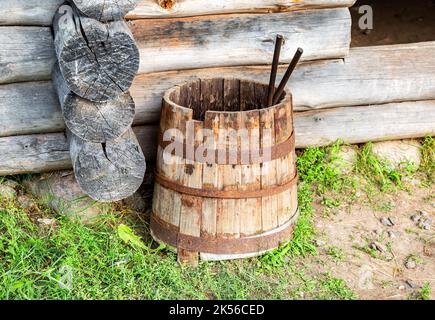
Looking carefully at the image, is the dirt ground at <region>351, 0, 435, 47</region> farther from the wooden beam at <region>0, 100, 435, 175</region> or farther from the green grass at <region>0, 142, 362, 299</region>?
the green grass at <region>0, 142, 362, 299</region>

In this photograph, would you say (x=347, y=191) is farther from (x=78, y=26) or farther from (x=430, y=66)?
(x=78, y=26)

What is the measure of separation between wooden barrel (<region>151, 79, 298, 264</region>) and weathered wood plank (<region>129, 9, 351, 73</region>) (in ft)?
0.98

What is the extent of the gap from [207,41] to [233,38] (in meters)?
0.17

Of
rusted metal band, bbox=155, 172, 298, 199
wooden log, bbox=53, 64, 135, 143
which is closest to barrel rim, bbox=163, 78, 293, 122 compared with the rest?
wooden log, bbox=53, 64, 135, 143

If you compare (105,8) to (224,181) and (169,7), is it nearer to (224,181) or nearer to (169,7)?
(169,7)

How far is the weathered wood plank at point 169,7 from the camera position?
412 centimetres

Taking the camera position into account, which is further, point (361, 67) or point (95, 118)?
point (361, 67)

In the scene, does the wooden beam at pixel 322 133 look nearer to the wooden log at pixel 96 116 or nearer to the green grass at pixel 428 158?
the green grass at pixel 428 158

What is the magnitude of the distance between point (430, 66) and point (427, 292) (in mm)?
1765

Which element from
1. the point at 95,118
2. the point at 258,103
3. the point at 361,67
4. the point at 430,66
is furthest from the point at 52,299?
the point at 430,66

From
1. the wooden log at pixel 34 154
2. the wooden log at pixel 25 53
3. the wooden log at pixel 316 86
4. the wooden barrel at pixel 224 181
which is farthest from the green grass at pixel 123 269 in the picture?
the wooden log at pixel 25 53

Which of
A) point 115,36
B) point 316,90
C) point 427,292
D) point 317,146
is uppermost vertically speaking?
point 115,36

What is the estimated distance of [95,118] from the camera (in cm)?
385

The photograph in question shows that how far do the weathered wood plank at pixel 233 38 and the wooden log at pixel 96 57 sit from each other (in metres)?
0.62
